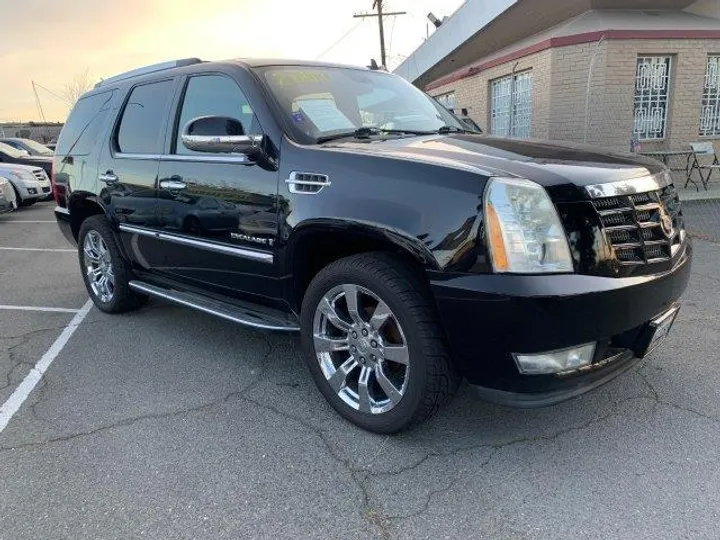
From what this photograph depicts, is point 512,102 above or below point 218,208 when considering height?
above

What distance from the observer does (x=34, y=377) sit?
3746 millimetres

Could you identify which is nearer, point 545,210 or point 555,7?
point 545,210

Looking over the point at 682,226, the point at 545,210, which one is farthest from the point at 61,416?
the point at 682,226

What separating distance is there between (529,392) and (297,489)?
112 centimetres

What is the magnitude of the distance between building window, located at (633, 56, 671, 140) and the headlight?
1088cm

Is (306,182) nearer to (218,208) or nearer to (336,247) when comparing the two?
(336,247)

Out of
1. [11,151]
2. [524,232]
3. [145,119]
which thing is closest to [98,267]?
[145,119]

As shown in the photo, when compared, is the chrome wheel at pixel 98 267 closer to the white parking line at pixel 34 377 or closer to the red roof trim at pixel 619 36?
the white parking line at pixel 34 377

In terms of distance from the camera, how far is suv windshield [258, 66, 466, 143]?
3.23 metres

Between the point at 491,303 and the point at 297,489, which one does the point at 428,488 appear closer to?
the point at 297,489

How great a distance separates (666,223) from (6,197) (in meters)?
12.5

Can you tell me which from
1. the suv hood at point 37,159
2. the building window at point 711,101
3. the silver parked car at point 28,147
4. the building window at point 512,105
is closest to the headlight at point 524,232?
the building window at point 512,105

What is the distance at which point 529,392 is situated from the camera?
2398mm

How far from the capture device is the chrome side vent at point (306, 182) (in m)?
2.83
